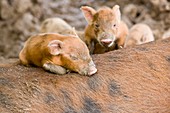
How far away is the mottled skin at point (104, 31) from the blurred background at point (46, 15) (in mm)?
2797

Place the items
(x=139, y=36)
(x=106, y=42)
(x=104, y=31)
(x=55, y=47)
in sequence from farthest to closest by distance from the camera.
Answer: (x=139, y=36) < (x=104, y=31) < (x=106, y=42) < (x=55, y=47)

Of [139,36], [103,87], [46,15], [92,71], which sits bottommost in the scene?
[46,15]

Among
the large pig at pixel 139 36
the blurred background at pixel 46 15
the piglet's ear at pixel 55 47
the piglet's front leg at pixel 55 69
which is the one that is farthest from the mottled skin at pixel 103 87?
the blurred background at pixel 46 15

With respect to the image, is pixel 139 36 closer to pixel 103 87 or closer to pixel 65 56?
pixel 103 87

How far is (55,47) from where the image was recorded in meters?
3.19

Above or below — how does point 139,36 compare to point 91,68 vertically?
below

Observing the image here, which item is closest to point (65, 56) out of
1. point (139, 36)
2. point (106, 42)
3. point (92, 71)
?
point (92, 71)

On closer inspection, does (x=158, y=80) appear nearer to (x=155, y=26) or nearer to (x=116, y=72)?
(x=116, y=72)

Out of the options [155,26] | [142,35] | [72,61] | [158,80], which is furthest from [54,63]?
[155,26]

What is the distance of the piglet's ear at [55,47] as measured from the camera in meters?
3.19

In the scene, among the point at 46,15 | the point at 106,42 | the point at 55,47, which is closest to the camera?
the point at 55,47

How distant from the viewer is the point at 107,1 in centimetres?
769

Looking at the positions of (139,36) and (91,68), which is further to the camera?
(139,36)

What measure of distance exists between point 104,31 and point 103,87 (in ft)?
2.54
